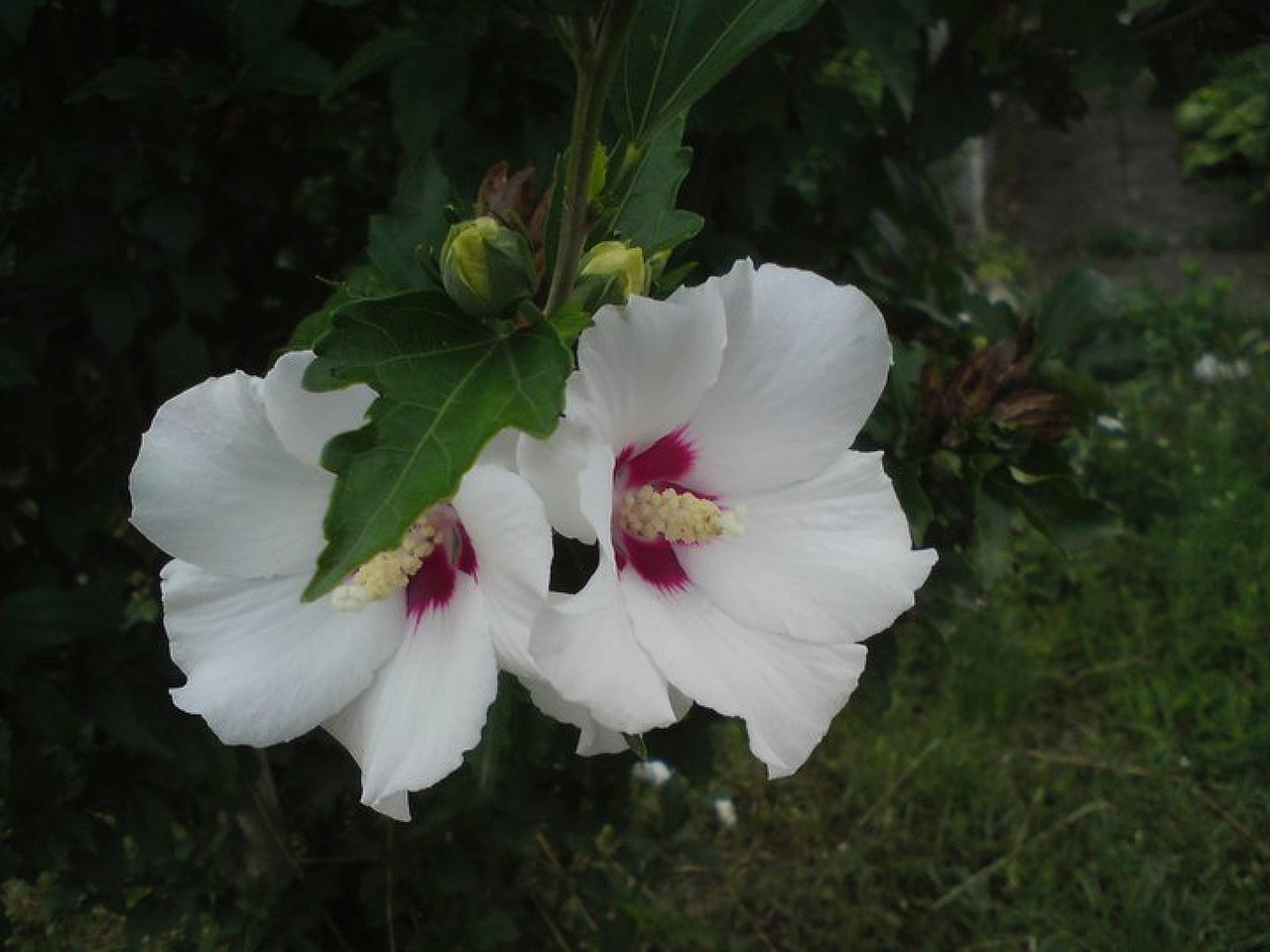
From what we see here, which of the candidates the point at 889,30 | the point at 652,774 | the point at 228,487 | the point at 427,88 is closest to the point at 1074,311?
the point at 889,30

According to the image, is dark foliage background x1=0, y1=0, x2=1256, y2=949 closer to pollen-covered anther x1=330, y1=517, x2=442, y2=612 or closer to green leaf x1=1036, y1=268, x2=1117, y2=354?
green leaf x1=1036, y1=268, x2=1117, y2=354

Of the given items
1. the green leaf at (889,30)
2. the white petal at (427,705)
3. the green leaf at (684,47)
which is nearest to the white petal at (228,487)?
the white petal at (427,705)

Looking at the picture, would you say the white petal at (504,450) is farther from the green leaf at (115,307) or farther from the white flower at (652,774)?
the white flower at (652,774)

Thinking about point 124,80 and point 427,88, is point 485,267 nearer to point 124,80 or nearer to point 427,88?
point 427,88

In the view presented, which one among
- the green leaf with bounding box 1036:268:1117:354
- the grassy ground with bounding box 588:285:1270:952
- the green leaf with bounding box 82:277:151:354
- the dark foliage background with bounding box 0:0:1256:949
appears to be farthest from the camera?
the grassy ground with bounding box 588:285:1270:952

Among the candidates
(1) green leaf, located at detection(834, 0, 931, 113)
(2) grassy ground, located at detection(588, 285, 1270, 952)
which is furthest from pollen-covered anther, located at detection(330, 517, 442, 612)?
(2) grassy ground, located at detection(588, 285, 1270, 952)
